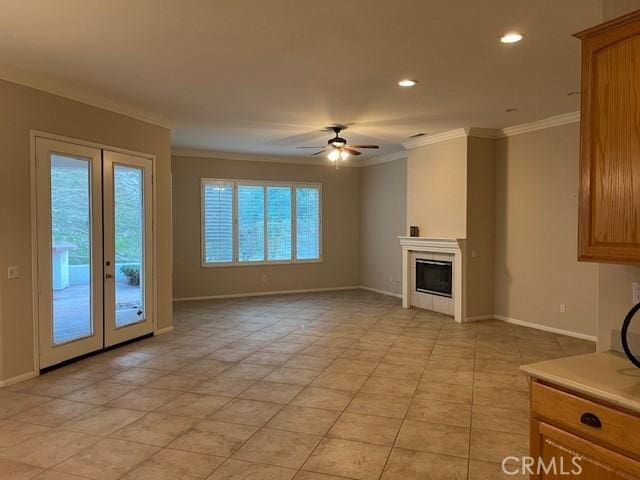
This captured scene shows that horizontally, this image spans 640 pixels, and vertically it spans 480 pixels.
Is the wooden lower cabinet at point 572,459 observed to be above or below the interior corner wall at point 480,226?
below

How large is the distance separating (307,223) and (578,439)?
26.8 ft

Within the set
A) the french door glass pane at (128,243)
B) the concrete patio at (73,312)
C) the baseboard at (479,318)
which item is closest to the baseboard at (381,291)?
the baseboard at (479,318)

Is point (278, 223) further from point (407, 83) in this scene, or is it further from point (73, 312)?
point (407, 83)

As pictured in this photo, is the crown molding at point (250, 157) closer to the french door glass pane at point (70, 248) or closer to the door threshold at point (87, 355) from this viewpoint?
the french door glass pane at point (70, 248)

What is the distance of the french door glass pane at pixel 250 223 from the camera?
9.14 meters

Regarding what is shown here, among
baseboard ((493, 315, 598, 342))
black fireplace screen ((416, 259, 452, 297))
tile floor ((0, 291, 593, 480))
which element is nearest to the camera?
tile floor ((0, 291, 593, 480))

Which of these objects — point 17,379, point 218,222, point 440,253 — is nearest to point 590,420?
point 17,379

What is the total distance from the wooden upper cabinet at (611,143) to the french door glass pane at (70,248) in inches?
182

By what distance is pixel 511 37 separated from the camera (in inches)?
132

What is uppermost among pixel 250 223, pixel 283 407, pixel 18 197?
pixel 18 197

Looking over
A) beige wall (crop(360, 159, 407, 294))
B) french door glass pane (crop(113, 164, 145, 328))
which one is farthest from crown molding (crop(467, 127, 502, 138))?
french door glass pane (crop(113, 164, 145, 328))

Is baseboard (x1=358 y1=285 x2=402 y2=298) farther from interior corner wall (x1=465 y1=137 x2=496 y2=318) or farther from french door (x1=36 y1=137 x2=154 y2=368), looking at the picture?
french door (x1=36 y1=137 x2=154 y2=368)

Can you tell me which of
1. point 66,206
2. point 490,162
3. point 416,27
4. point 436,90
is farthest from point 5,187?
point 490,162

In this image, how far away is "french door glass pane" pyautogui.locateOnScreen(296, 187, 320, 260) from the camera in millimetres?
9703
